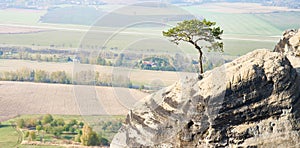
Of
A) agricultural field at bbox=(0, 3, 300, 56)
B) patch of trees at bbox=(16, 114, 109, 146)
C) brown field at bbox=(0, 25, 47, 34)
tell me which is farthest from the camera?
brown field at bbox=(0, 25, 47, 34)

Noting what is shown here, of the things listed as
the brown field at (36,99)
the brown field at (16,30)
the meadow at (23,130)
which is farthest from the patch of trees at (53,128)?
the brown field at (16,30)

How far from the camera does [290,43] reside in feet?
54.1

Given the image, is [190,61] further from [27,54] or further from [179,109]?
[27,54]

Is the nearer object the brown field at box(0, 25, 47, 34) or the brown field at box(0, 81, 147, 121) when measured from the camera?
the brown field at box(0, 81, 147, 121)

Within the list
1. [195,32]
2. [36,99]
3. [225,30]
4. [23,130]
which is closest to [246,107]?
[195,32]

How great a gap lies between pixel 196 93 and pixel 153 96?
89.1 inches

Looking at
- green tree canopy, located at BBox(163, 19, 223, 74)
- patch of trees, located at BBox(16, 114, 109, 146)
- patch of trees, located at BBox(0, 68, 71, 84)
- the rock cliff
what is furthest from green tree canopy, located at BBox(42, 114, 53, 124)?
the rock cliff

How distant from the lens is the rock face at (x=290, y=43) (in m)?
16.0

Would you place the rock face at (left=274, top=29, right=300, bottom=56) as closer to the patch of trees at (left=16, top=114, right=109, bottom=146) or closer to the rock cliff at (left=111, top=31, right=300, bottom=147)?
the rock cliff at (left=111, top=31, right=300, bottom=147)

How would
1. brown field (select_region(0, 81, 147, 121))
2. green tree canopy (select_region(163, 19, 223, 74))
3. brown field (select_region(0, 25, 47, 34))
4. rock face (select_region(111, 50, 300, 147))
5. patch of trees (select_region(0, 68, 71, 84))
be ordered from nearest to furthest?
rock face (select_region(111, 50, 300, 147)) < green tree canopy (select_region(163, 19, 223, 74)) < brown field (select_region(0, 81, 147, 121)) < patch of trees (select_region(0, 68, 71, 84)) < brown field (select_region(0, 25, 47, 34))

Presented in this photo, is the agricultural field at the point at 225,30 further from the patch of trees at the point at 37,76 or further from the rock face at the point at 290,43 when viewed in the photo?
the rock face at the point at 290,43

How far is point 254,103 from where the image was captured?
13.1 meters

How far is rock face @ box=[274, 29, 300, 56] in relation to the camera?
1600 cm

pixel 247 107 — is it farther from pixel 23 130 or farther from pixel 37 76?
pixel 37 76
